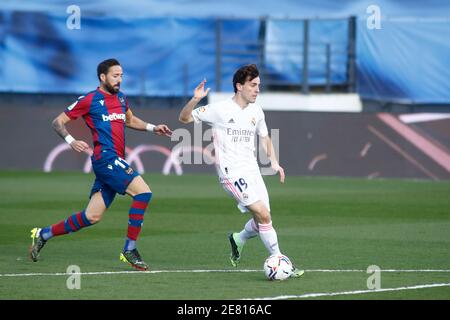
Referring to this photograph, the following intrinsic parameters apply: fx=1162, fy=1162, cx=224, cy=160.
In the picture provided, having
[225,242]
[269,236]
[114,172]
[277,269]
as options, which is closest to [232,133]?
[269,236]

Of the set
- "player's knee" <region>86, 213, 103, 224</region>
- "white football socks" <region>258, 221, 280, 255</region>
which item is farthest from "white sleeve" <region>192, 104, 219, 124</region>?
"player's knee" <region>86, 213, 103, 224</region>

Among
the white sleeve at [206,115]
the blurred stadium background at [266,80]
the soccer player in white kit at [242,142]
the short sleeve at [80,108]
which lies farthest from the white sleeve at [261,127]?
the blurred stadium background at [266,80]

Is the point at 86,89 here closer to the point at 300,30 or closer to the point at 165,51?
the point at 165,51

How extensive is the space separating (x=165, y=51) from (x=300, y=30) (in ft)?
11.8

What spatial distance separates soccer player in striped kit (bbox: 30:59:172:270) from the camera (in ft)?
41.1

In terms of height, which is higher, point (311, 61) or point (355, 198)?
point (311, 61)

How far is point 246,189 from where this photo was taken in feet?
39.2

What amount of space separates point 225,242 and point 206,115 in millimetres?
3214

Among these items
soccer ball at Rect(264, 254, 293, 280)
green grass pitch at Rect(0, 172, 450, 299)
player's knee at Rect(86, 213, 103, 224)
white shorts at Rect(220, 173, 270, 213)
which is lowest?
green grass pitch at Rect(0, 172, 450, 299)

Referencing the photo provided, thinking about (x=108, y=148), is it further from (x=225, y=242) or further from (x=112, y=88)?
(x=225, y=242)

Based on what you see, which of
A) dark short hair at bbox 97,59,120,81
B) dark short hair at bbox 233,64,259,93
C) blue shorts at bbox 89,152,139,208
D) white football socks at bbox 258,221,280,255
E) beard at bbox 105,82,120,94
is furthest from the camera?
beard at bbox 105,82,120,94

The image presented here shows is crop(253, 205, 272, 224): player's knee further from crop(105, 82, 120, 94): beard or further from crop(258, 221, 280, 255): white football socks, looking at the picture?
crop(105, 82, 120, 94): beard
